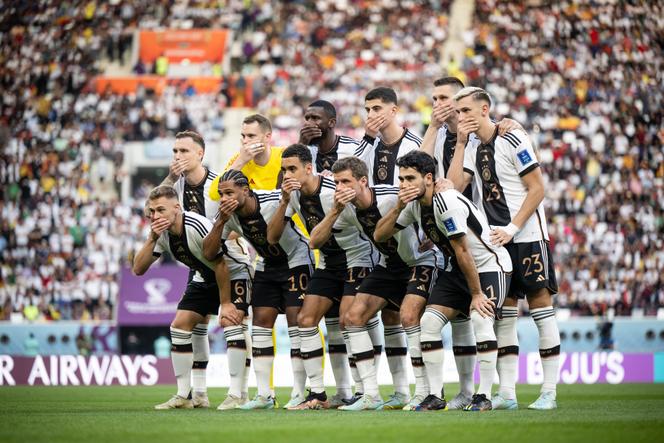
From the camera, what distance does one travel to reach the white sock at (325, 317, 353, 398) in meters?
11.0

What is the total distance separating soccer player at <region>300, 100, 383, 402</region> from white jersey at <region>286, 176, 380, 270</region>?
17.6 inches

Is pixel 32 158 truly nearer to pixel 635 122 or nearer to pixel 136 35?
pixel 136 35

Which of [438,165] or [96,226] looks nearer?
[438,165]

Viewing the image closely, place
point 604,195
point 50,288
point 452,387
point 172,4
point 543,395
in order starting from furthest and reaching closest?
1. point 172,4
2. point 604,195
3. point 50,288
4. point 452,387
5. point 543,395

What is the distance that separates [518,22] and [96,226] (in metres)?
16.7

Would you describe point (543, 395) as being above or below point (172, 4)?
below

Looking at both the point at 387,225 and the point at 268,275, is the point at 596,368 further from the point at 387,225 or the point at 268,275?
the point at 387,225

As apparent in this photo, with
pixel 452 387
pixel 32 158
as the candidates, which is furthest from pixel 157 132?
pixel 452 387

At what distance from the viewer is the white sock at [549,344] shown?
33.1 ft

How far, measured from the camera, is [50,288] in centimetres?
2672

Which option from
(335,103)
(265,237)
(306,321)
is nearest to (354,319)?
(306,321)

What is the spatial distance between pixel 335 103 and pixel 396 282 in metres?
24.9

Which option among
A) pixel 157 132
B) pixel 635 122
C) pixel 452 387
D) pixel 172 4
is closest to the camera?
pixel 452 387

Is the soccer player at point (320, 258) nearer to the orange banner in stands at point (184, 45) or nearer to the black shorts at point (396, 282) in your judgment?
the black shorts at point (396, 282)
